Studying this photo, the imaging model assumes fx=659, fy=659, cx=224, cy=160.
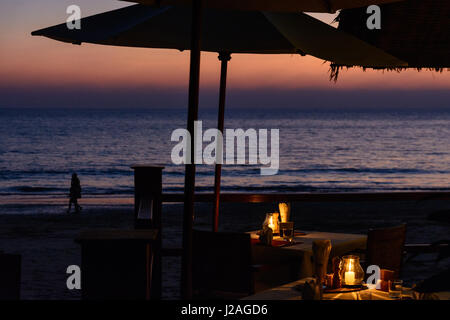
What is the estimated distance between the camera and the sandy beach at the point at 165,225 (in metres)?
9.70

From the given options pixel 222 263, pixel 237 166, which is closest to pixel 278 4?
pixel 222 263

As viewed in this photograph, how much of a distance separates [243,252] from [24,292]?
Answer: 481 cm

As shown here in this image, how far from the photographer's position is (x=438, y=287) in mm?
1570

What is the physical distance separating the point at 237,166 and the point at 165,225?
56.5ft

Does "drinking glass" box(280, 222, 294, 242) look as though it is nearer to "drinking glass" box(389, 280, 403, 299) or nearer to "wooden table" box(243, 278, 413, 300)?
"wooden table" box(243, 278, 413, 300)

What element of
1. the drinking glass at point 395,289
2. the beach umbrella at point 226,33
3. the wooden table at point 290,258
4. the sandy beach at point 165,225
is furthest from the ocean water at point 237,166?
the drinking glass at point 395,289

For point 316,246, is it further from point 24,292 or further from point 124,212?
point 124,212

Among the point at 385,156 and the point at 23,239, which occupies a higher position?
the point at 385,156

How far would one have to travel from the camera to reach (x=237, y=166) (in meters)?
33.7

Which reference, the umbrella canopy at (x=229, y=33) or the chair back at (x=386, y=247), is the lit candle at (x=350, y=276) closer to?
the chair back at (x=386, y=247)

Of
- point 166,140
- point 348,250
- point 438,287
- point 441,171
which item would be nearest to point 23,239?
point 348,250

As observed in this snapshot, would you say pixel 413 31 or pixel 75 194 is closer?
pixel 413 31

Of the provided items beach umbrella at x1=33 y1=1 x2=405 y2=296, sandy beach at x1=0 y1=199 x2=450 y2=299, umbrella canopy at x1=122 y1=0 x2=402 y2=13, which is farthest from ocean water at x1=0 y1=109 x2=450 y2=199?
umbrella canopy at x1=122 y1=0 x2=402 y2=13

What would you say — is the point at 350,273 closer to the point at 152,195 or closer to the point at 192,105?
the point at 192,105
